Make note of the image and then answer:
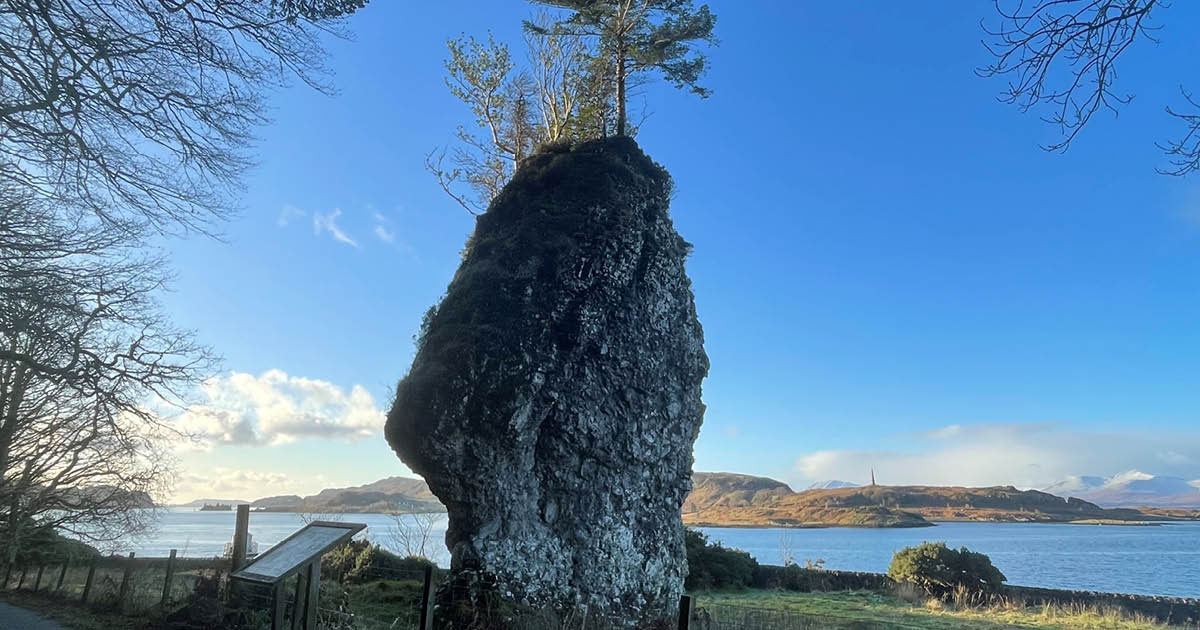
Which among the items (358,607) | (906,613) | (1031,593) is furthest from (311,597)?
(1031,593)

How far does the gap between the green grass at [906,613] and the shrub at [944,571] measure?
169 centimetres

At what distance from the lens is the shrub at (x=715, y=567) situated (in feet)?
77.0

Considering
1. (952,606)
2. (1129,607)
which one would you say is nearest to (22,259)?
(952,606)

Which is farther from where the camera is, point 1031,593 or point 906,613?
point 1031,593

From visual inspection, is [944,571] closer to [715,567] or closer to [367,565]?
[715,567]

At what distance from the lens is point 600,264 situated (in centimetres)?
1541

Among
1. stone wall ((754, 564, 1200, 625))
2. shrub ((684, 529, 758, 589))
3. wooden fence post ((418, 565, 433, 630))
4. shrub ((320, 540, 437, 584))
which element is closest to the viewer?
wooden fence post ((418, 565, 433, 630))

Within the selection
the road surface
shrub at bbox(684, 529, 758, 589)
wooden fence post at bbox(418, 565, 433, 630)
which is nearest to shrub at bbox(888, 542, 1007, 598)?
shrub at bbox(684, 529, 758, 589)

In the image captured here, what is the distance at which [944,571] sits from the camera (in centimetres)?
2291

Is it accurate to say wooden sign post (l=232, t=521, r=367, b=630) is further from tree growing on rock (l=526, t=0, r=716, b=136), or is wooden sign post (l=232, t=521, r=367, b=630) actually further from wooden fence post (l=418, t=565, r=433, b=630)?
tree growing on rock (l=526, t=0, r=716, b=136)

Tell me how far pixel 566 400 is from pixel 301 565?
24.7 ft

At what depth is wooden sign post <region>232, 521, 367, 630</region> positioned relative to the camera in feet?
22.4

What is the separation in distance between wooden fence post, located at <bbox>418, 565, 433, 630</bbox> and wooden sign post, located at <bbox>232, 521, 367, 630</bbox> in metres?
0.89

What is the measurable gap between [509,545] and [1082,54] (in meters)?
11.4
